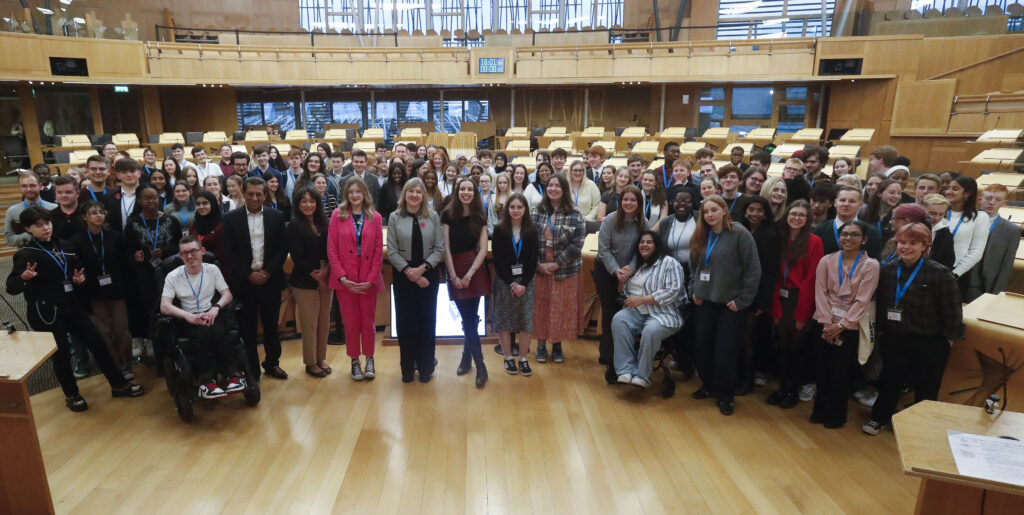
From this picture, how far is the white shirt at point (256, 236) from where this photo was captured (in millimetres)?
3887

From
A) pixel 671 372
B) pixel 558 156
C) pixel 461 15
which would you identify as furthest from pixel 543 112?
pixel 671 372

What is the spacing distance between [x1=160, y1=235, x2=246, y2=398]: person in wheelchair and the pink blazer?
703 millimetres

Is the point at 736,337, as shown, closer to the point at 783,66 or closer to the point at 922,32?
the point at 783,66

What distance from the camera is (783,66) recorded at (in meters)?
12.9

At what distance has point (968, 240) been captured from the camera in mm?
3854

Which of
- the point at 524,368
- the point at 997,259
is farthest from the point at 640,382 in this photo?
the point at 997,259

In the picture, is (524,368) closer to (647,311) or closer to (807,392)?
(647,311)

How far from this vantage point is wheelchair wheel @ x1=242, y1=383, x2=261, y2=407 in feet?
12.0

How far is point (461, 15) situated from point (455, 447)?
653 inches

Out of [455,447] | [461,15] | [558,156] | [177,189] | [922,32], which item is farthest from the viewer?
[461,15]

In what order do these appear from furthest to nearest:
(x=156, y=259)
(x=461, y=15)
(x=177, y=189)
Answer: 1. (x=461, y=15)
2. (x=177, y=189)
3. (x=156, y=259)

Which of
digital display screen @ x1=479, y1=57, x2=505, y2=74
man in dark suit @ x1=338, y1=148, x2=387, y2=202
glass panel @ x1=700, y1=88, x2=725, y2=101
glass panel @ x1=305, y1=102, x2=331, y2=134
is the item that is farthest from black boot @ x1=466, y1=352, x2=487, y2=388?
glass panel @ x1=305, y1=102, x2=331, y2=134

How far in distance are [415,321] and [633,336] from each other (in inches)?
59.1

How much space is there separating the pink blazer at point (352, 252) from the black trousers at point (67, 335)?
154 cm
